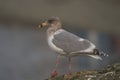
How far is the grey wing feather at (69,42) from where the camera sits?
433 centimetres

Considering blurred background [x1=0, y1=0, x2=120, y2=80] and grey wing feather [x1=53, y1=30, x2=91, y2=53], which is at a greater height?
blurred background [x1=0, y1=0, x2=120, y2=80]

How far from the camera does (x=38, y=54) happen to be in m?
8.59

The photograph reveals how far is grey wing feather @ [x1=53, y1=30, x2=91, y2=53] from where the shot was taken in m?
4.33

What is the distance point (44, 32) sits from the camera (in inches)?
347

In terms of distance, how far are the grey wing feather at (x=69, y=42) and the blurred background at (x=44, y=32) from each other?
125 inches

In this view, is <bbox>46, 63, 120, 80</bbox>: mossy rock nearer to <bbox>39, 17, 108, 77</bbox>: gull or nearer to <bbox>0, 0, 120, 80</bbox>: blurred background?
<bbox>39, 17, 108, 77</bbox>: gull

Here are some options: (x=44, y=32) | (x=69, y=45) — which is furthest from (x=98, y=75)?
(x=44, y=32)

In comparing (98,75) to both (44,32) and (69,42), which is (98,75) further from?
(44,32)

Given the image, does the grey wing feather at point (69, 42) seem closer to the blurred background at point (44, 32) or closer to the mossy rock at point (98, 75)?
the mossy rock at point (98, 75)

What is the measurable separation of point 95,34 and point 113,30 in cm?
40

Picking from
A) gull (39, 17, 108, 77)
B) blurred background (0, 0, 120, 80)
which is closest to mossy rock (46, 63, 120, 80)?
gull (39, 17, 108, 77)

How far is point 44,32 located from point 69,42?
443cm

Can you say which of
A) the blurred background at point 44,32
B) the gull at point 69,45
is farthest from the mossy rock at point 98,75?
the blurred background at point 44,32

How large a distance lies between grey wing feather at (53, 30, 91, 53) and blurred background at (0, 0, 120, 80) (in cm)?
317
